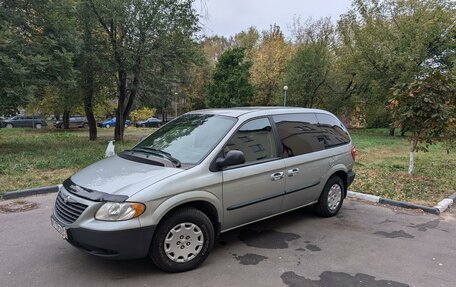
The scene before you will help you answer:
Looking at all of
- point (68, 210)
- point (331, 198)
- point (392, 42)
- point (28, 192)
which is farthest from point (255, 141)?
point (392, 42)

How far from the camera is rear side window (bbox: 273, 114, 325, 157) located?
476cm

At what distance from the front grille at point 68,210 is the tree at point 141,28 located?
1278 cm

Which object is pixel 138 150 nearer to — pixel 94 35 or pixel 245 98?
pixel 94 35

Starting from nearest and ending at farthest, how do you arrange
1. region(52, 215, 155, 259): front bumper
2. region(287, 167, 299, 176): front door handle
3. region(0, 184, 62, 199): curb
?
region(52, 215, 155, 259): front bumper → region(287, 167, 299, 176): front door handle → region(0, 184, 62, 199): curb

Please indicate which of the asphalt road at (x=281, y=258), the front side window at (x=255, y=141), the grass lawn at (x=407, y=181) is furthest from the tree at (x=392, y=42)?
the front side window at (x=255, y=141)

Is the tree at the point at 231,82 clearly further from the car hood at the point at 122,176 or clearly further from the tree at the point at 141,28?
the car hood at the point at 122,176

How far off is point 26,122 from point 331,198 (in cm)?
4124

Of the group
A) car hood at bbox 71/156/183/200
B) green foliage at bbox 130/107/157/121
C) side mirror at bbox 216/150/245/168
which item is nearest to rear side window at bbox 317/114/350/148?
side mirror at bbox 216/150/245/168

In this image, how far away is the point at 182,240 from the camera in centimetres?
361

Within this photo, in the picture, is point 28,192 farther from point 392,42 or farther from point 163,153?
point 392,42

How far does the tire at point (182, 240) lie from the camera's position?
3.49m

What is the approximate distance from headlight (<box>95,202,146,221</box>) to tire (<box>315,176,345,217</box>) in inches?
124

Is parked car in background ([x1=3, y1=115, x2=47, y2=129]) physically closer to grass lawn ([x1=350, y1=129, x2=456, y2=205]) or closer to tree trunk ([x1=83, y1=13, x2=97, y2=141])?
tree trunk ([x1=83, y1=13, x2=97, y2=141])

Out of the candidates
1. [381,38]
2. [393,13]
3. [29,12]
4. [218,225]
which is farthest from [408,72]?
[218,225]
